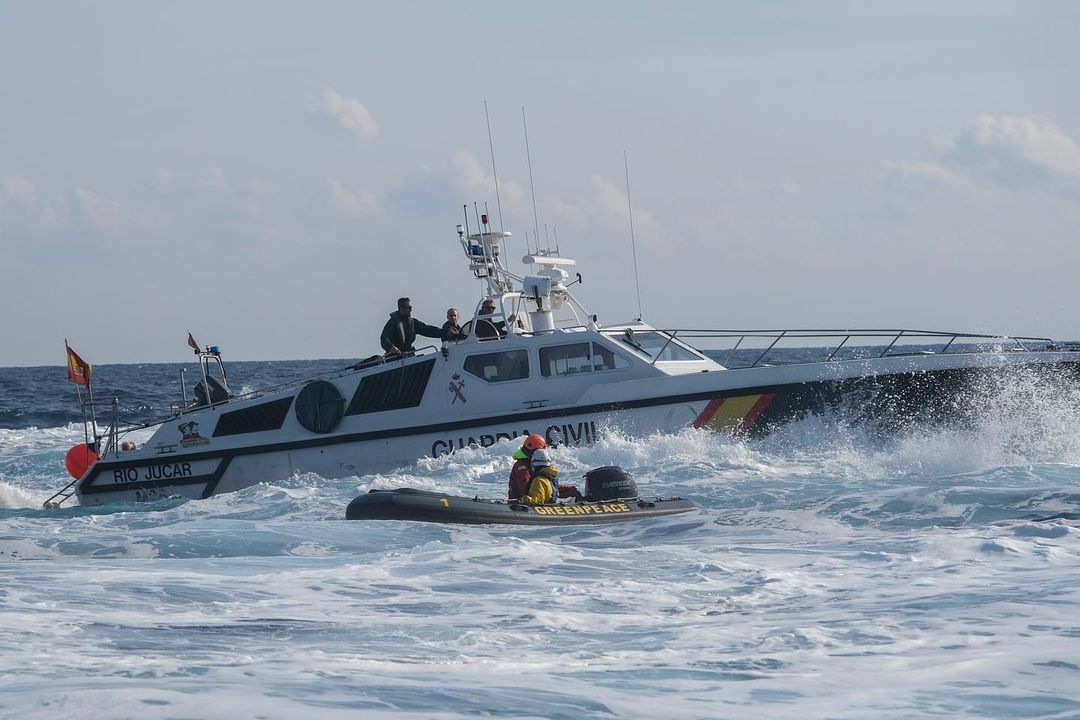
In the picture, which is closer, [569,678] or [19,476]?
[569,678]

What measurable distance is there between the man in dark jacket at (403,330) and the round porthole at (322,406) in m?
0.90

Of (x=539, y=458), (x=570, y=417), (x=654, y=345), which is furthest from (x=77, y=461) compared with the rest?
(x=539, y=458)

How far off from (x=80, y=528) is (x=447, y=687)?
7.86 m

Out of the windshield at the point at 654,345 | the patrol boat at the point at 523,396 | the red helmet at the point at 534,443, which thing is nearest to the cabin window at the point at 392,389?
the patrol boat at the point at 523,396

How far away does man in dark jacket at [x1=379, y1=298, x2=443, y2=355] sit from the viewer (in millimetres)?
16094

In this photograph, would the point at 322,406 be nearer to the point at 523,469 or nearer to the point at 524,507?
→ the point at 523,469

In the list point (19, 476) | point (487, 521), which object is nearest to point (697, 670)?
point (487, 521)

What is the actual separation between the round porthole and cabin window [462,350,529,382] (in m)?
1.72

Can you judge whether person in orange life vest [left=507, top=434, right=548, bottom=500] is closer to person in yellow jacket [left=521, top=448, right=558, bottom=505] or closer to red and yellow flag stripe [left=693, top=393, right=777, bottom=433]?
person in yellow jacket [left=521, top=448, right=558, bottom=505]

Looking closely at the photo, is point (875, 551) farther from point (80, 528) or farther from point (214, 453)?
point (214, 453)

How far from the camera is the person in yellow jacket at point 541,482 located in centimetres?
1167

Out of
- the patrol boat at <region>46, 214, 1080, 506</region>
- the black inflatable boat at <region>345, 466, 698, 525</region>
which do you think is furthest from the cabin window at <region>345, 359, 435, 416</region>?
the black inflatable boat at <region>345, 466, 698, 525</region>

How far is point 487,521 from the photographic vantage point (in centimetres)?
1132

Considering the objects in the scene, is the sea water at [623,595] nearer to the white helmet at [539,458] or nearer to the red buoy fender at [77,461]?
the white helmet at [539,458]
